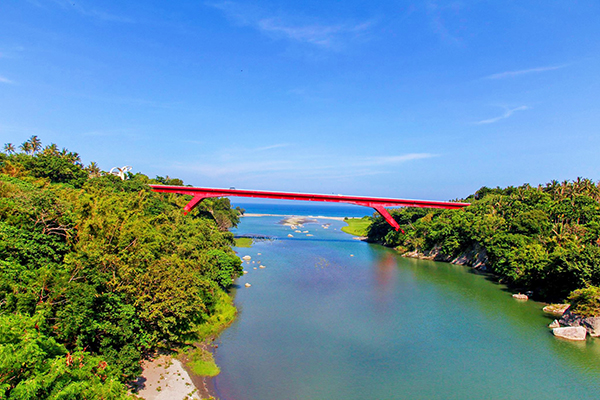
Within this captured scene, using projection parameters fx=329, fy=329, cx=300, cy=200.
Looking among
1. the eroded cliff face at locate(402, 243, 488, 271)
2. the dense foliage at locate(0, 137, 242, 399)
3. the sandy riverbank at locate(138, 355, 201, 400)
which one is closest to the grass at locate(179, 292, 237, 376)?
the dense foliage at locate(0, 137, 242, 399)

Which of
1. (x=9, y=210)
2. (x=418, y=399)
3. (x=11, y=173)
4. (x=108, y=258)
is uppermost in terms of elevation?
(x=11, y=173)

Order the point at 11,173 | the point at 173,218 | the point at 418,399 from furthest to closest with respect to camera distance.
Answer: the point at 173,218, the point at 11,173, the point at 418,399

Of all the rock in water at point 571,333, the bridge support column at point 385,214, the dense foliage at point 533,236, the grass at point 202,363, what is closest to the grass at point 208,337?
the grass at point 202,363

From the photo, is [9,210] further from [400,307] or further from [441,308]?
[441,308]

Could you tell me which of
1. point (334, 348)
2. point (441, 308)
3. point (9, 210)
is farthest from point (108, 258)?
point (441, 308)

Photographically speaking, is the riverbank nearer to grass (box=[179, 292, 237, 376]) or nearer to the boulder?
grass (box=[179, 292, 237, 376])

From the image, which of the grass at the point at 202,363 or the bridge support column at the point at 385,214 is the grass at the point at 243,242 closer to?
the bridge support column at the point at 385,214

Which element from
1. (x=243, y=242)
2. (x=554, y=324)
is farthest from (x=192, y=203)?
(x=554, y=324)
